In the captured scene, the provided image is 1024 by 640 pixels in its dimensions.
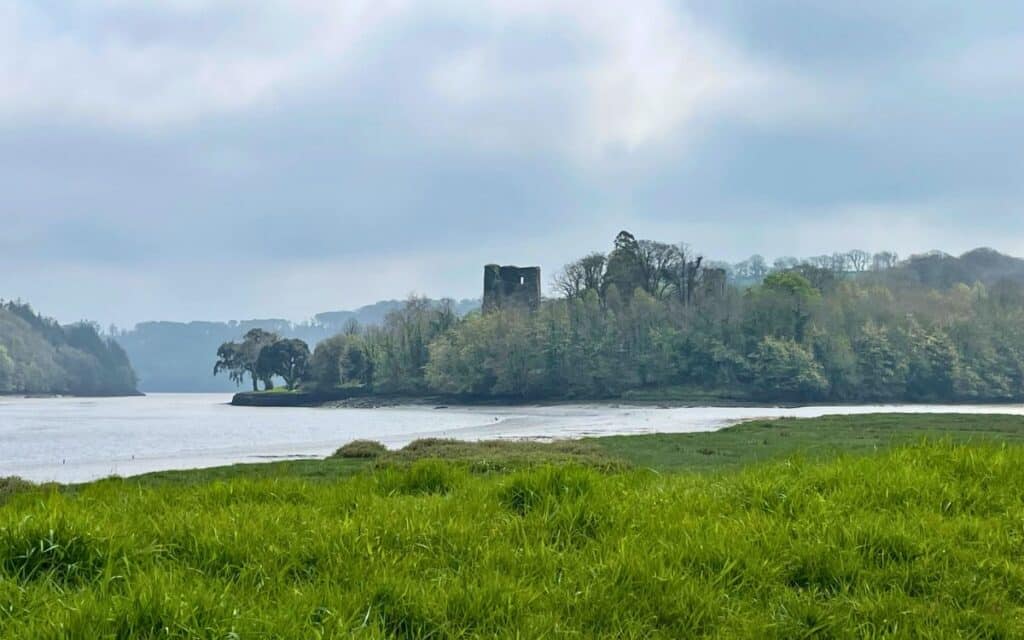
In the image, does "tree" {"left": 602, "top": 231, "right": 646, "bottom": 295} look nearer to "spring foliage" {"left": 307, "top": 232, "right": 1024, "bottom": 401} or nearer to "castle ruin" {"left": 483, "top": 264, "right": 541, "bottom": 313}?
"spring foliage" {"left": 307, "top": 232, "right": 1024, "bottom": 401}

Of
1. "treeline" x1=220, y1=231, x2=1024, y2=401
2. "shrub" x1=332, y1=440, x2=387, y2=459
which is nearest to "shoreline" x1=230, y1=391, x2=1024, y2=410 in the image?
"treeline" x1=220, y1=231, x2=1024, y2=401

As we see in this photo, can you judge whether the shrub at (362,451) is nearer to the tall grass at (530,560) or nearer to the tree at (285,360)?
the tall grass at (530,560)

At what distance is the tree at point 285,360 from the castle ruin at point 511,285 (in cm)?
3847

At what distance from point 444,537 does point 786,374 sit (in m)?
117

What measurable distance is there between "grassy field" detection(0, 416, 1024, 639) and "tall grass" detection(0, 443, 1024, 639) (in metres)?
0.01

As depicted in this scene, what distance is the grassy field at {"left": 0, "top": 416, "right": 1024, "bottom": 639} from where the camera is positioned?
14.9 feet

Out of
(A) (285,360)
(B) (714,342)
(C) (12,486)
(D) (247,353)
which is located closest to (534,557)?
(C) (12,486)

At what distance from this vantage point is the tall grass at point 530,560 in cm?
452

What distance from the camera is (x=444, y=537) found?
5.71 meters

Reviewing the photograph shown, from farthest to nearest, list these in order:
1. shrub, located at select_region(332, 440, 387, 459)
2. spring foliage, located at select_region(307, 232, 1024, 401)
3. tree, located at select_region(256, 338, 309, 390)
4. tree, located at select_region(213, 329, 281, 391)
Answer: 1. tree, located at select_region(213, 329, 281, 391)
2. tree, located at select_region(256, 338, 309, 390)
3. spring foliage, located at select_region(307, 232, 1024, 401)
4. shrub, located at select_region(332, 440, 387, 459)

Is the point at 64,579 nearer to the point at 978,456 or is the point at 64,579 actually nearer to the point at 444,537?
the point at 444,537

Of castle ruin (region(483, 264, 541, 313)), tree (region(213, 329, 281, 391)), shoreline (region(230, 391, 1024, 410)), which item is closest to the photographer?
shoreline (region(230, 391, 1024, 410))

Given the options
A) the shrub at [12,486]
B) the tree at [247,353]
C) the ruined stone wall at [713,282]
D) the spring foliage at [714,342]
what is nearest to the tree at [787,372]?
the spring foliage at [714,342]

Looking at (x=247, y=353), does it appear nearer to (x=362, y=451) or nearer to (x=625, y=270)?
(x=625, y=270)
